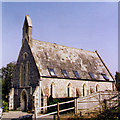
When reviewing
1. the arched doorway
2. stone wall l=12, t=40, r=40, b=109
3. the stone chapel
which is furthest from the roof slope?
the arched doorway

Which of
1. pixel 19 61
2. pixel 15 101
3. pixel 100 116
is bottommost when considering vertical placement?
pixel 15 101

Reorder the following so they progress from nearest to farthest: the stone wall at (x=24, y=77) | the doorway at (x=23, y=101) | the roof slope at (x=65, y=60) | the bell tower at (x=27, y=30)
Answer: the stone wall at (x=24, y=77) → the roof slope at (x=65, y=60) → the doorway at (x=23, y=101) → the bell tower at (x=27, y=30)

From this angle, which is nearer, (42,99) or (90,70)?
(42,99)

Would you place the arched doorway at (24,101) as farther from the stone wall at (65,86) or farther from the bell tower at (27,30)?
the bell tower at (27,30)

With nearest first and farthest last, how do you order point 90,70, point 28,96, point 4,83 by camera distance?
point 28,96, point 90,70, point 4,83

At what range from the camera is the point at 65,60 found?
31.1 meters

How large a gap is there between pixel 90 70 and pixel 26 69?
37.9 feet

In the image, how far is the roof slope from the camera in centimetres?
2776

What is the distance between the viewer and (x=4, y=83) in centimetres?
4688

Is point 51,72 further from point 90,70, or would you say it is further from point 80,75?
point 90,70

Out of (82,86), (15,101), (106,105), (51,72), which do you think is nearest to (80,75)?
(82,86)

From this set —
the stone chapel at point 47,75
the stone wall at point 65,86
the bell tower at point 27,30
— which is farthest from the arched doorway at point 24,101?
the bell tower at point 27,30

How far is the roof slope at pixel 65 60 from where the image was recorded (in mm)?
27759

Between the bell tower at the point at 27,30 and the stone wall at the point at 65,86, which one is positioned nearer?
the stone wall at the point at 65,86
